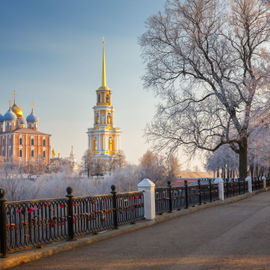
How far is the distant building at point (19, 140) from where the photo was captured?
151 meters

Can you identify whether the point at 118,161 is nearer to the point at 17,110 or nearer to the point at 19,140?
the point at 19,140

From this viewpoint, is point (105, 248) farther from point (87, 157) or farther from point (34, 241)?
point (87, 157)

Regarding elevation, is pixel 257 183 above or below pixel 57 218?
below

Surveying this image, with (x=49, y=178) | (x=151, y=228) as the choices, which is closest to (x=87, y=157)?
(x=49, y=178)

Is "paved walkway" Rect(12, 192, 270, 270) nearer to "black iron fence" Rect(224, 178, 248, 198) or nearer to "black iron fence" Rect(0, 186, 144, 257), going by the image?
"black iron fence" Rect(0, 186, 144, 257)

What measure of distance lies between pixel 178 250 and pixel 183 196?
772 cm

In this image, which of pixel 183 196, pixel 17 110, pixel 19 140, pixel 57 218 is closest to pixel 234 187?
pixel 183 196

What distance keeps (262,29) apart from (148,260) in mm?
23528

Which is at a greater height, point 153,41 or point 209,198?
point 153,41

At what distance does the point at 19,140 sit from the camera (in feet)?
499

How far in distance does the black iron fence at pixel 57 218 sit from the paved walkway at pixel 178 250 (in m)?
0.52

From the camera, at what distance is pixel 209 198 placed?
766 inches

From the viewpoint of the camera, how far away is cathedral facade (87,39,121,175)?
13238 centimetres

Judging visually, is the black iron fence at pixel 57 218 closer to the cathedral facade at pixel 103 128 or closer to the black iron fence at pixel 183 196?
the black iron fence at pixel 183 196
